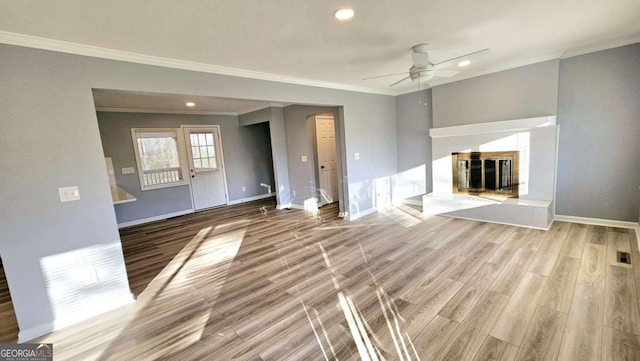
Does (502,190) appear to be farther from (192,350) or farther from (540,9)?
(192,350)

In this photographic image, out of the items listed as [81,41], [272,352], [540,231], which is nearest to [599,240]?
[540,231]

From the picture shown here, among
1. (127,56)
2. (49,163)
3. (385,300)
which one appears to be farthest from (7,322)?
(385,300)

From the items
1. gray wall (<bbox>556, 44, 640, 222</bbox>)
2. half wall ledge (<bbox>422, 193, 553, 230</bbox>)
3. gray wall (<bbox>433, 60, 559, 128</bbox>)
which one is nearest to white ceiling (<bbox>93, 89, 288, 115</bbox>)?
gray wall (<bbox>433, 60, 559, 128</bbox>)

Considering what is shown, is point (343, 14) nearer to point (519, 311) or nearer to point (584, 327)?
point (519, 311)

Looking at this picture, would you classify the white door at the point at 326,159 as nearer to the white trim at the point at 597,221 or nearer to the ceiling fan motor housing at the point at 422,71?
the ceiling fan motor housing at the point at 422,71

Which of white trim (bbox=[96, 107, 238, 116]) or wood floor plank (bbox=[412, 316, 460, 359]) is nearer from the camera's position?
wood floor plank (bbox=[412, 316, 460, 359])

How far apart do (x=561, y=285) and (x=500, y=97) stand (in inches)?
122

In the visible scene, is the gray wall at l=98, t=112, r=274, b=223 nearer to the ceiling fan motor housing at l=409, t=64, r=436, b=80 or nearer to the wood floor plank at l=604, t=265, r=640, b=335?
the ceiling fan motor housing at l=409, t=64, r=436, b=80

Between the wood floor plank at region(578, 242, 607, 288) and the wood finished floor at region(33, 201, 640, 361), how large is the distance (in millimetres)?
11

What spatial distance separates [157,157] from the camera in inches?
237

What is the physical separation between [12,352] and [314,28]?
359 centimetres

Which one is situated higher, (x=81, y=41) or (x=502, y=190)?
(x=81, y=41)

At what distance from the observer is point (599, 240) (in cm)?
333

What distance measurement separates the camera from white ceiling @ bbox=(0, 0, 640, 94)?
1931 millimetres
